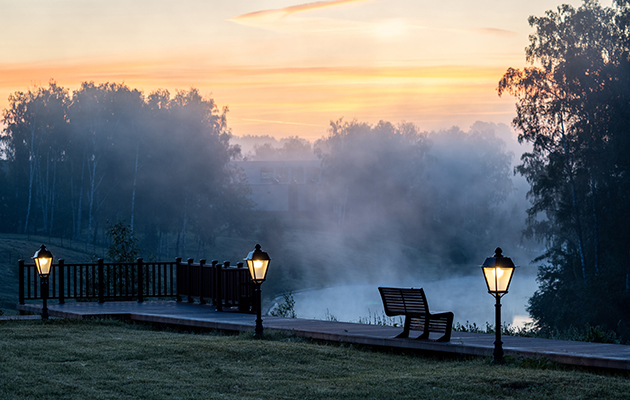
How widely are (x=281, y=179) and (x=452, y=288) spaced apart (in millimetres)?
30969

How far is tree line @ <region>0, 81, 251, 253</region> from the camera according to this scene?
184 feet

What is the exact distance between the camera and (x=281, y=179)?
77.3 metres

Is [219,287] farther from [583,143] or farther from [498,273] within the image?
[583,143]

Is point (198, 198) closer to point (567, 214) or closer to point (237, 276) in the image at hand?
point (567, 214)

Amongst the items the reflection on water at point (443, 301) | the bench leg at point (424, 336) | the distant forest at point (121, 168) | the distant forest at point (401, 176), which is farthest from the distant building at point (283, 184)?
the bench leg at point (424, 336)

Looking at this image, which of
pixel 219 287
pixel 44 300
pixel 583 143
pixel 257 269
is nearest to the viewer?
pixel 257 269

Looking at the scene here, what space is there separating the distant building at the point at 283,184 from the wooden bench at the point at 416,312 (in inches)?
2484

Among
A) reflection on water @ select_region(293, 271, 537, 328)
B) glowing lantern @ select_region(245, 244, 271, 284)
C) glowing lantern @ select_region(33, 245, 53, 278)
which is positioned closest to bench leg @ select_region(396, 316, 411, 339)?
glowing lantern @ select_region(245, 244, 271, 284)

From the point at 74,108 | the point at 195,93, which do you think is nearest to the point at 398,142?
the point at 195,93

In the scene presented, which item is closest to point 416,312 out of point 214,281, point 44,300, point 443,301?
point 214,281

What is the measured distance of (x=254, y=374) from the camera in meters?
7.43

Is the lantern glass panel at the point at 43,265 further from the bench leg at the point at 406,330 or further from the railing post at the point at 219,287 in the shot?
the bench leg at the point at 406,330

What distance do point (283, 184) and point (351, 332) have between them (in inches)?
2545

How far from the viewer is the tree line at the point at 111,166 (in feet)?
184
